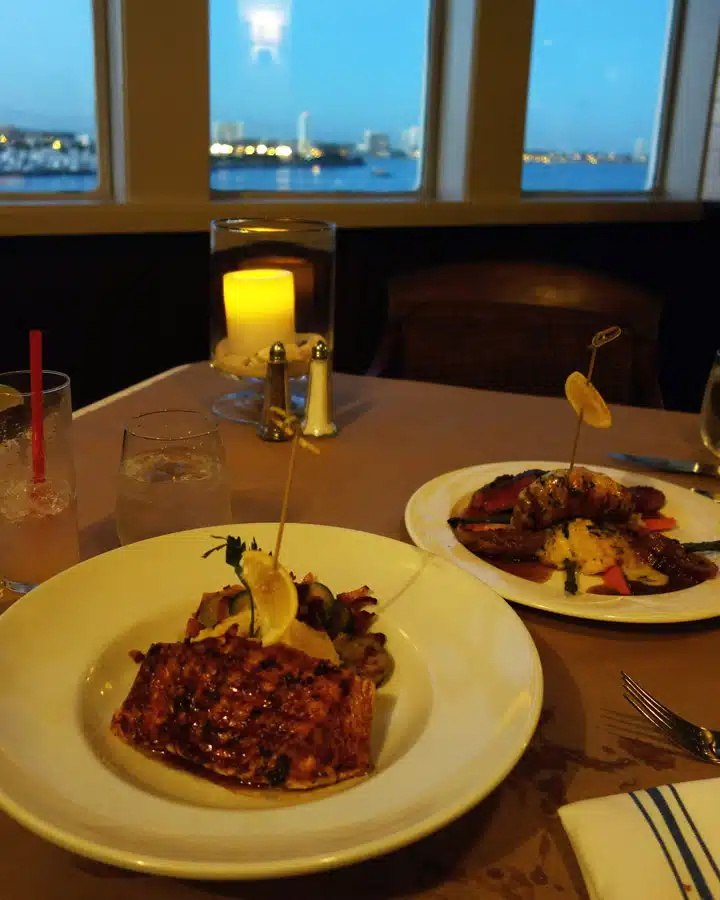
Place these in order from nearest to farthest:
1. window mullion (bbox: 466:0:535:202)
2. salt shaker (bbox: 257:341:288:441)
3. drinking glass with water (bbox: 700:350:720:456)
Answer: drinking glass with water (bbox: 700:350:720:456) < salt shaker (bbox: 257:341:288:441) < window mullion (bbox: 466:0:535:202)

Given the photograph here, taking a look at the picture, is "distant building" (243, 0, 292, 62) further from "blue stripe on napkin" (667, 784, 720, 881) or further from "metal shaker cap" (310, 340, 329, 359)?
"blue stripe on napkin" (667, 784, 720, 881)

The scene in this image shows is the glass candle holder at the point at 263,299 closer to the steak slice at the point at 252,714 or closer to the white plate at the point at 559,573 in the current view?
the white plate at the point at 559,573

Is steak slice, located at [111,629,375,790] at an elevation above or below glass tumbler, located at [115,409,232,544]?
below

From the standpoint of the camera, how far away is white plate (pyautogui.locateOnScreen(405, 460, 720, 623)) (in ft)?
2.63

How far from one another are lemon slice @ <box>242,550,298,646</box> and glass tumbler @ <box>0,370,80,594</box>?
28cm

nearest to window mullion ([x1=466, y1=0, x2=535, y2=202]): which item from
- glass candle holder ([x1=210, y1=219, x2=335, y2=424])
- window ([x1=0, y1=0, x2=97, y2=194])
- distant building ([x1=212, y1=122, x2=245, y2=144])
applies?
distant building ([x1=212, y1=122, x2=245, y2=144])

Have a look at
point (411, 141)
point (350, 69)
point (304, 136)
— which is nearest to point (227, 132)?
point (304, 136)

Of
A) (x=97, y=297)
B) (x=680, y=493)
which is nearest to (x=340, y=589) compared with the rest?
(x=680, y=493)

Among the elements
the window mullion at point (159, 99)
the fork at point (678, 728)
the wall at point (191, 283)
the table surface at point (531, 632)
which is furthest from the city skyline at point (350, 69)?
the fork at point (678, 728)

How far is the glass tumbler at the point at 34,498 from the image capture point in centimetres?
84

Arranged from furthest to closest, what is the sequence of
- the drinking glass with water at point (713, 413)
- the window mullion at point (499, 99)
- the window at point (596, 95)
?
1. the window at point (596, 95)
2. the window mullion at point (499, 99)
3. the drinking glass with water at point (713, 413)

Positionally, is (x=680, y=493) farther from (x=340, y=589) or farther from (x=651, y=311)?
(x=651, y=311)

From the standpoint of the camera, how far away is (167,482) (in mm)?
916

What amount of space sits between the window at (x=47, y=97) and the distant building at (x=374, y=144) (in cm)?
105
